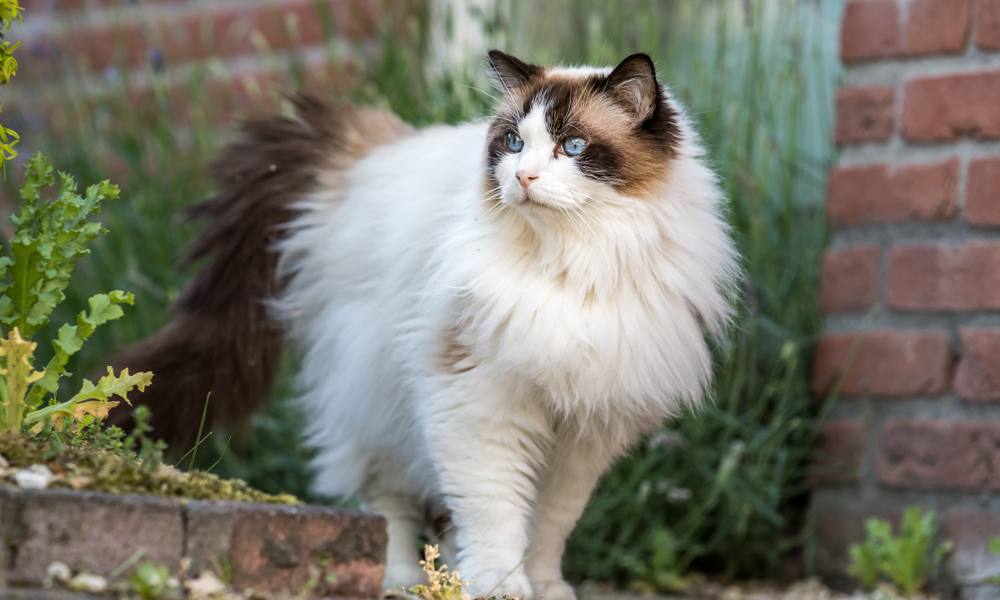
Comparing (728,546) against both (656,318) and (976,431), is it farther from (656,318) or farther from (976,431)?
(656,318)

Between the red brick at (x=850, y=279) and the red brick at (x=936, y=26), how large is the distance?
0.47 m

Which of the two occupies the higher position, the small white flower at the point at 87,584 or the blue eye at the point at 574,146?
the blue eye at the point at 574,146

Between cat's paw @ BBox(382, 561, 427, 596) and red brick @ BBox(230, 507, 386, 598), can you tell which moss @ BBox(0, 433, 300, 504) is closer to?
red brick @ BBox(230, 507, 386, 598)

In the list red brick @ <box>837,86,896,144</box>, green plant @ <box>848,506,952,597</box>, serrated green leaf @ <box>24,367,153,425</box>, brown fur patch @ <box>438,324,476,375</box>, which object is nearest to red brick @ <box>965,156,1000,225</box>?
red brick @ <box>837,86,896,144</box>

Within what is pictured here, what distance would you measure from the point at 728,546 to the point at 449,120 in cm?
131

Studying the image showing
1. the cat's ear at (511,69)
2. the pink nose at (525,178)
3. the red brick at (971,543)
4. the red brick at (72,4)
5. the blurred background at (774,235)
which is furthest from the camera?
the red brick at (72,4)

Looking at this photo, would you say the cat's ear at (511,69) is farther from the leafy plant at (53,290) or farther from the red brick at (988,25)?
the red brick at (988,25)

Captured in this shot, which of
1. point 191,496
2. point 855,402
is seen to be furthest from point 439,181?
point 855,402

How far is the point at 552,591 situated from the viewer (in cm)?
219

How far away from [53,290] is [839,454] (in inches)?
74.6

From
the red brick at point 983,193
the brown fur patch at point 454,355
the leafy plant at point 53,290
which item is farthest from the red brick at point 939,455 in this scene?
the leafy plant at point 53,290

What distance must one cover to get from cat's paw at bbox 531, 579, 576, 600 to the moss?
719mm

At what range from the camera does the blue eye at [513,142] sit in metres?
2.05

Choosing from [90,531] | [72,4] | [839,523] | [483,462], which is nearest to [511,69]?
[483,462]
